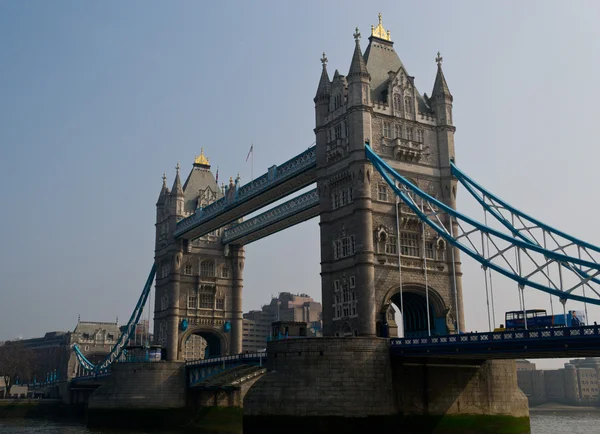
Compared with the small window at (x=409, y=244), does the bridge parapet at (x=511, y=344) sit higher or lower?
lower

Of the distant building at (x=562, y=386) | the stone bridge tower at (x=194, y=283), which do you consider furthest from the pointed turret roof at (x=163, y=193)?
the distant building at (x=562, y=386)

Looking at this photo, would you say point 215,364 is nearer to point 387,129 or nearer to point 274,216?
point 274,216

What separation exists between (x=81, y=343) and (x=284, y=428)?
120 m

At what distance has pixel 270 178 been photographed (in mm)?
63156

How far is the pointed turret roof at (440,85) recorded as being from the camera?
184 feet

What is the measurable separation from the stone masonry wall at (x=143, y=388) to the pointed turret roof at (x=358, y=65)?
3519 centimetres

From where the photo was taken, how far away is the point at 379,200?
5091 cm

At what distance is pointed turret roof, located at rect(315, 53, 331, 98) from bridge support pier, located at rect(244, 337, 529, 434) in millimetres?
21526

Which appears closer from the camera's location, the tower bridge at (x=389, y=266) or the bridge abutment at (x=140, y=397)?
the tower bridge at (x=389, y=266)

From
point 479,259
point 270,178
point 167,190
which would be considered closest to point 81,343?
point 167,190

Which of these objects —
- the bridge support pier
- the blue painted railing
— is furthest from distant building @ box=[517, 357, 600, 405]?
the blue painted railing

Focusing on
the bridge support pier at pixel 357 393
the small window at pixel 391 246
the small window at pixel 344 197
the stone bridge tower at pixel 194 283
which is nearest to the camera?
the bridge support pier at pixel 357 393

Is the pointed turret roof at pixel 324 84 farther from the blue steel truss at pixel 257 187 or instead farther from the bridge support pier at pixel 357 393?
the bridge support pier at pixel 357 393

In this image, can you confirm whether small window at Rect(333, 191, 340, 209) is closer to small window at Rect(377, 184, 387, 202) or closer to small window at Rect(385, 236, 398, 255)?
small window at Rect(377, 184, 387, 202)
